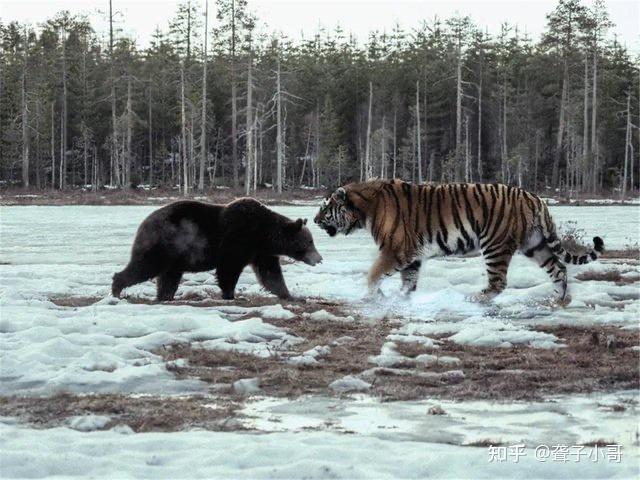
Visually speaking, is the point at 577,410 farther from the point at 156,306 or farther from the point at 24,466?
the point at 156,306

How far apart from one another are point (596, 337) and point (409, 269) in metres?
3.91

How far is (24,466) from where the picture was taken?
4.96 m

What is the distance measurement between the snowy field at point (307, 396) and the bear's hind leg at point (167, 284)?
0.59 metres

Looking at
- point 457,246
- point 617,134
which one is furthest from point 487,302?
point 617,134

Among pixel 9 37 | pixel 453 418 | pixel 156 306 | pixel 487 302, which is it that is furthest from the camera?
pixel 9 37

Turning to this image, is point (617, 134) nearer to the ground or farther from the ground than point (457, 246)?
farther from the ground

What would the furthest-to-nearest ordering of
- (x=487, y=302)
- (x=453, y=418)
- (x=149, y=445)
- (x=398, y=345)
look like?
(x=487, y=302)
(x=398, y=345)
(x=453, y=418)
(x=149, y=445)

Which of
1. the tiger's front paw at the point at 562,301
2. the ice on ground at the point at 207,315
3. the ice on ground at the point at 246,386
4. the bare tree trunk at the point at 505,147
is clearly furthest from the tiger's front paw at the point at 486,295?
the bare tree trunk at the point at 505,147

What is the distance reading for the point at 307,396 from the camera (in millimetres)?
6719

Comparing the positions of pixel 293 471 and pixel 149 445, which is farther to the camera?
pixel 149 445

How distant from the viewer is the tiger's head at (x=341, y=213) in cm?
1226

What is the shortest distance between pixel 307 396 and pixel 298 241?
5.67 metres

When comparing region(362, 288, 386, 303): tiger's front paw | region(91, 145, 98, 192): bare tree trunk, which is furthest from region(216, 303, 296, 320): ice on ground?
region(91, 145, 98, 192): bare tree trunk

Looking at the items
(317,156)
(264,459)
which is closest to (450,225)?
(264,459)
